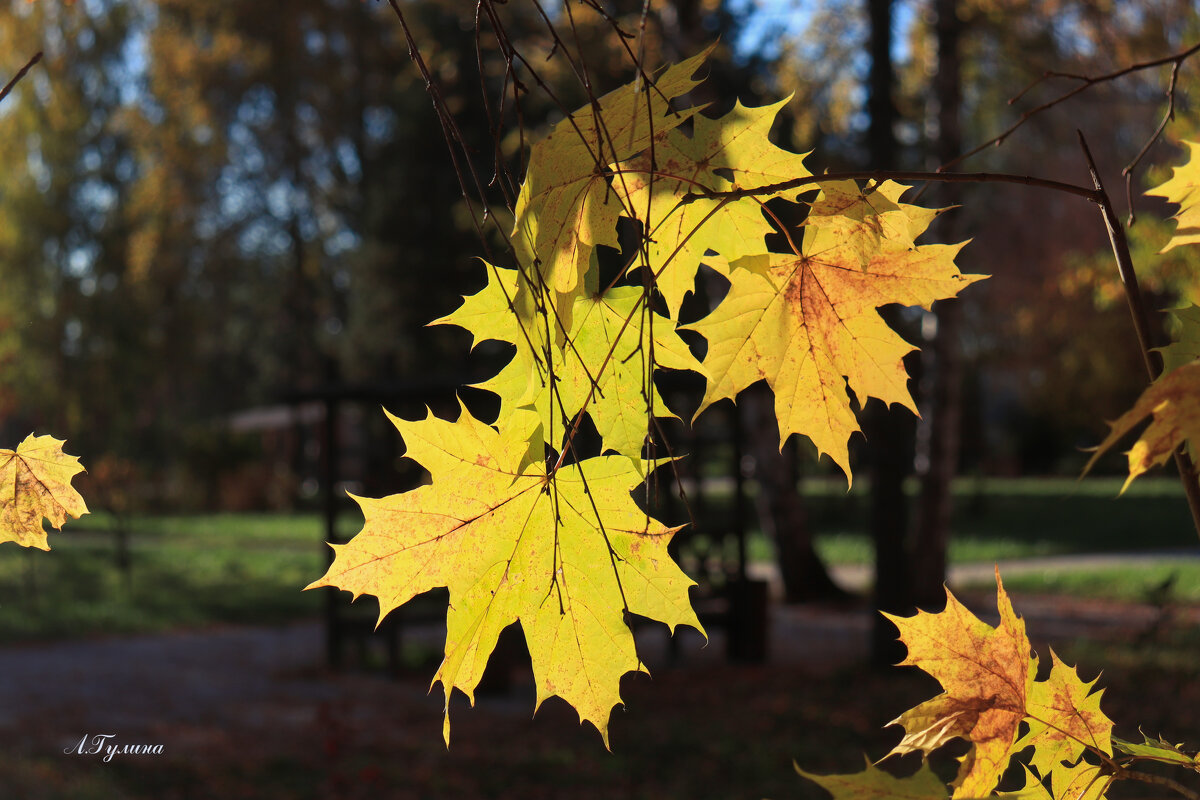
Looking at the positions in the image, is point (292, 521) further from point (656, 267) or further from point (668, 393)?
point (656, 267)

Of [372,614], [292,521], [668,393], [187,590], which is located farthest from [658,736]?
[292,521]

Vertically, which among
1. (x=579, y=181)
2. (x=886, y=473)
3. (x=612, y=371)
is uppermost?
(x=886, y=473)

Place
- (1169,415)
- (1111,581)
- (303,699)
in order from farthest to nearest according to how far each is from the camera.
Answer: (1111,581)
(303,699)
(1169,415)

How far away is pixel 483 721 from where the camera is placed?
5.99 m

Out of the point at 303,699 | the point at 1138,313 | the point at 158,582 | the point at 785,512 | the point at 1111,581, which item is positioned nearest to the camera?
the point at 1138,313

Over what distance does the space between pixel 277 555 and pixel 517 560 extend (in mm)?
13252

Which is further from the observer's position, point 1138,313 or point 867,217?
point 867,217

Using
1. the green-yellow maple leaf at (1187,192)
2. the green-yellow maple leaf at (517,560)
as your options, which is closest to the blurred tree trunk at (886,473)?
the green-yellow maple leaf at (1187,192)

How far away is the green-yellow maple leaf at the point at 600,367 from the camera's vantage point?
0.71 m

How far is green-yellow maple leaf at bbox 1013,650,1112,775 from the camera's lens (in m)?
0.75

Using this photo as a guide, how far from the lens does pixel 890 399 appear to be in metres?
0.75

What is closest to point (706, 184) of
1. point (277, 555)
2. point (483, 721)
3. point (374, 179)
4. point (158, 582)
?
point (483, 721)

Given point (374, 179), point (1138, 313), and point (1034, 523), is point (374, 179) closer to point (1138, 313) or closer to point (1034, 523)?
point (1034, 523)

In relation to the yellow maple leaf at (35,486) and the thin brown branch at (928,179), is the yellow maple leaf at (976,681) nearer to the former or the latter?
the thin brown branch at (928,179)
